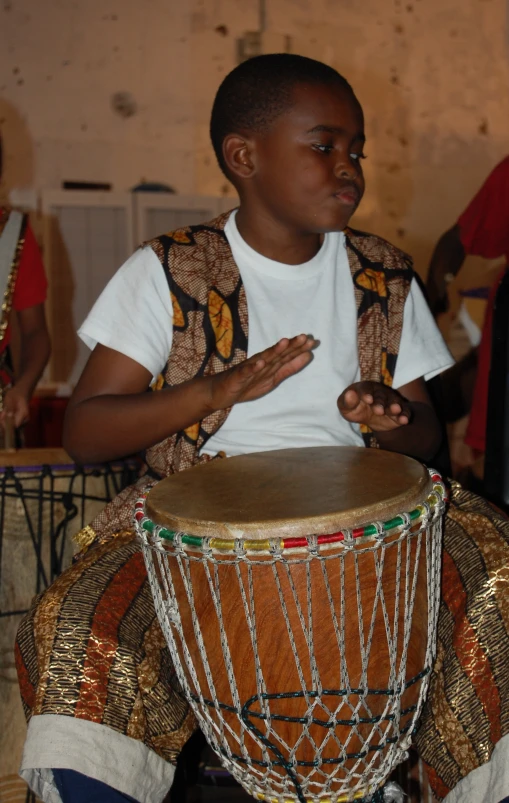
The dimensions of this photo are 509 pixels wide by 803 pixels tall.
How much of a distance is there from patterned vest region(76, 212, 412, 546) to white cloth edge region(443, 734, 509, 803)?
664mm

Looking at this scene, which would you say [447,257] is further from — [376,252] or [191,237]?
[191,237]

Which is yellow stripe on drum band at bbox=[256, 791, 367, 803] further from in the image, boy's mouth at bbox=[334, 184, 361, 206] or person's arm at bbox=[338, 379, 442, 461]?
boy's mouth at bbox=[334, 184, 361, 206]

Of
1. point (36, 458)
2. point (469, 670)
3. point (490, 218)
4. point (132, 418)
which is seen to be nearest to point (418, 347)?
point (132, 418)

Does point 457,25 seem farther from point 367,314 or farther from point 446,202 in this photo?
point 367,314

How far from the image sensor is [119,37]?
Answer: 3605 mm

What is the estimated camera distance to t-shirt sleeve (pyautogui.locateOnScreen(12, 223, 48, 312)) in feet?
8.61

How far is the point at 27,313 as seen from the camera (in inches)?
105

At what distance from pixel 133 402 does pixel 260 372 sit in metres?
0.28

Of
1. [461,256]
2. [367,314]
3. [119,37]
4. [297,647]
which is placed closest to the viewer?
[297,647]

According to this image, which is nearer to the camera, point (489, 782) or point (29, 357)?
point (489, 782)

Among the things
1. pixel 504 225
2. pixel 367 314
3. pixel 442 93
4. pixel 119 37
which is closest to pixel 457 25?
pixel 442 93

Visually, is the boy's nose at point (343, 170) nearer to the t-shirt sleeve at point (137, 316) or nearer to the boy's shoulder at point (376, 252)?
the boy's shoulder at point (376, 252)

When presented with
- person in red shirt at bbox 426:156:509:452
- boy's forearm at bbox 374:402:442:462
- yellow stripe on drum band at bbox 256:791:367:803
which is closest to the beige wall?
person in red shirt at bbox 426:156:509:452

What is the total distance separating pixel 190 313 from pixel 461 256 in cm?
171
